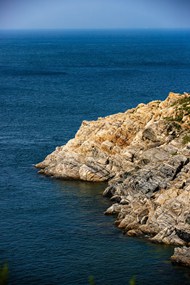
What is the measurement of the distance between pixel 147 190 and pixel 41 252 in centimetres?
1974

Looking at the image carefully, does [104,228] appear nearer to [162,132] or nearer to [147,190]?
[147,190]

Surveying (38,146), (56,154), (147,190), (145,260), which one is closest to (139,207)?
(147,190)

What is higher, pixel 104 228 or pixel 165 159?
pixel 165 159

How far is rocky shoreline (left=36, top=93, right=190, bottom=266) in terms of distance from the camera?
268 feet

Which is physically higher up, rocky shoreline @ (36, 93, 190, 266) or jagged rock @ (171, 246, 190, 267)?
rocky shoreline @ (36, 93, 190, 266)

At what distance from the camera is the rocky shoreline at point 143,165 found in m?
81.6

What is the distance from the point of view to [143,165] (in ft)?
322

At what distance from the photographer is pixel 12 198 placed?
98.2 metres

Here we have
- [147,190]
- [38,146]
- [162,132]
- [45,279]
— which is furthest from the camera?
[38,146]

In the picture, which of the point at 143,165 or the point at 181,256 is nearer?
the point at 181,256

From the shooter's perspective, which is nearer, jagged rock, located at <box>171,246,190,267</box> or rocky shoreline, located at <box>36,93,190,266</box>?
jagged rock, located at <box>171,246,190,267</box>

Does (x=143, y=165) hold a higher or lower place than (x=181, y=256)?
higher

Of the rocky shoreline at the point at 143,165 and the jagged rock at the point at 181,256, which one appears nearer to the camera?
the jagged rock at the point at 181,256

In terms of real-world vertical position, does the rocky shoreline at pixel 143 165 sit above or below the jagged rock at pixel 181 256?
above
